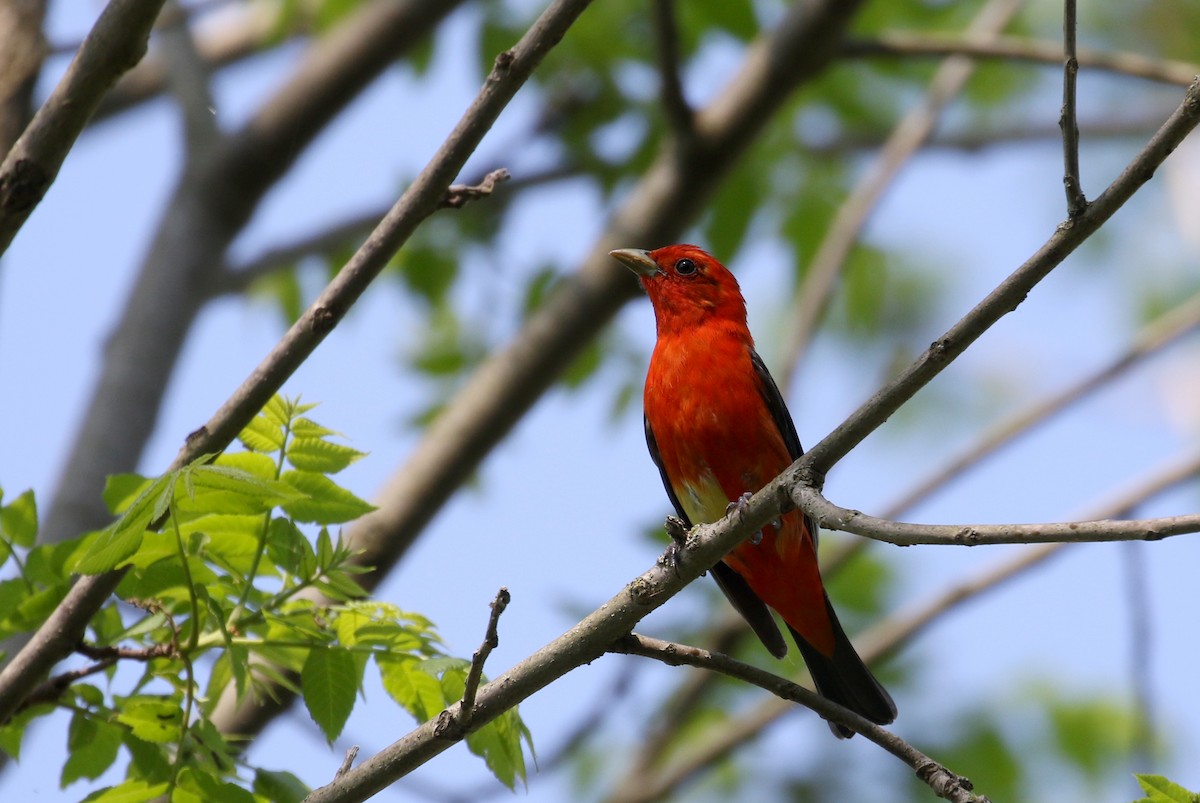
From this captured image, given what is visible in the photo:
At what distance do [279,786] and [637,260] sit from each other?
12.6 ft

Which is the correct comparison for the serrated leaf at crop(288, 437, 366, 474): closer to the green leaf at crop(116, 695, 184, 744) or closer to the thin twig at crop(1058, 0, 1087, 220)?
the green leaf at crop(116, 695, 184, 744)

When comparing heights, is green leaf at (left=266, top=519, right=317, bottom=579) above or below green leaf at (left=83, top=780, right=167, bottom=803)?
above

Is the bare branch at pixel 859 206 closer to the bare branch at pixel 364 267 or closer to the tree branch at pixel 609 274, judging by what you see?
the tree branch at pixel 609 274

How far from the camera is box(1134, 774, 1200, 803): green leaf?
2615 mm

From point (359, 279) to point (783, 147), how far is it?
4773 millimetres

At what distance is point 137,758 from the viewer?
11.1ft

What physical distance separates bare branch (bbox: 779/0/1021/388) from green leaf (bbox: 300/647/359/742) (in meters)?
4.21

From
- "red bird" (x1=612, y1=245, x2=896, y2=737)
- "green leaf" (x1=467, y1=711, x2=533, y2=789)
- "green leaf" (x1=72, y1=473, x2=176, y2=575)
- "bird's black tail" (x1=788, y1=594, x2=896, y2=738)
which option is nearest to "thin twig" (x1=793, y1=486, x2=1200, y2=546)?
"green leaf" (x1=467, y1=711, x2=533, y2=789)

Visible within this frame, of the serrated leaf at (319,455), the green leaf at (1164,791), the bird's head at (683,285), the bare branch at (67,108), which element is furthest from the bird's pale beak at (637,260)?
the green leaf at (1164,791)

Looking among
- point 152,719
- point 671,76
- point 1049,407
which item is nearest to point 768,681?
point 152,719

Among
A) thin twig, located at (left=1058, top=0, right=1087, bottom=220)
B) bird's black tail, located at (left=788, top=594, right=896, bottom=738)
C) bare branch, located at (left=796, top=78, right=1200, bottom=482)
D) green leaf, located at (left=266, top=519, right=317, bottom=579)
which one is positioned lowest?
green leaf, located at (left=266, top=519, right=317, bottom=579)

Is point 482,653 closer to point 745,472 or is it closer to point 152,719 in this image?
point 152,719

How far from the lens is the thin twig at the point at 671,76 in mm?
5965

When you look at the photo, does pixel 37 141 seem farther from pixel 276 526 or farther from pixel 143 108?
pixel 143 108
